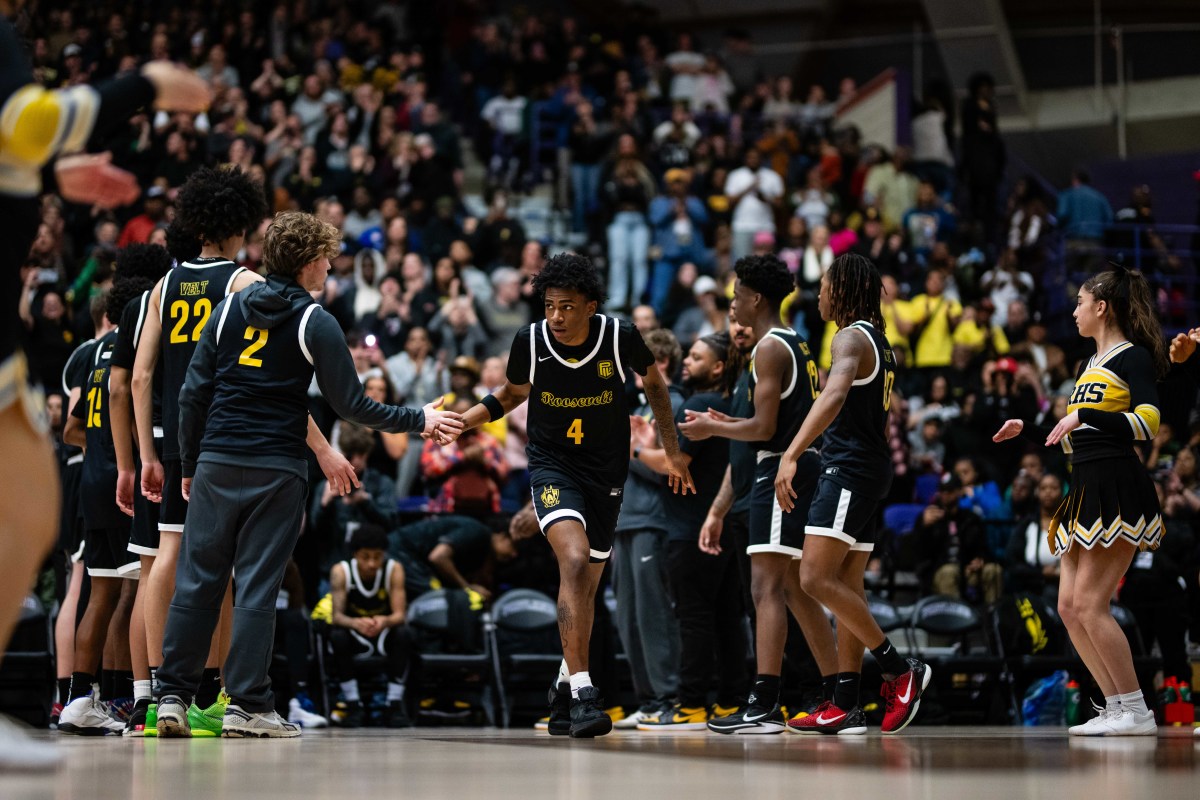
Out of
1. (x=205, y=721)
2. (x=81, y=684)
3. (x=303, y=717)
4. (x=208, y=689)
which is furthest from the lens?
(x=303, y=717)

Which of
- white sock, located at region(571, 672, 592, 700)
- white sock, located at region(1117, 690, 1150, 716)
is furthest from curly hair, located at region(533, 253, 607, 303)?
white sock, located at region(1117, 690, 1150, 716)

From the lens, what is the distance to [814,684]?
8336 millimetres

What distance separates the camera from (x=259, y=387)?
614 cm

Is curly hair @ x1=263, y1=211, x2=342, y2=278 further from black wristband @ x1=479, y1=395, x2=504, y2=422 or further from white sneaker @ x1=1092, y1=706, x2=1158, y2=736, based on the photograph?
white sneaker @ x1=1092, y1=706, x2=1158, y2=736

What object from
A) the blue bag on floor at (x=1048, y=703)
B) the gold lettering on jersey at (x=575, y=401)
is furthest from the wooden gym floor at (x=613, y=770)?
the blue bag on floor at (x=1048, y=703)

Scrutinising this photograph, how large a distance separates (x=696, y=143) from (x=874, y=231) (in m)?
3.03

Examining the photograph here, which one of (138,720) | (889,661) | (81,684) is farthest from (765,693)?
(81,684)

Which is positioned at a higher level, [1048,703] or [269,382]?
[269,382]

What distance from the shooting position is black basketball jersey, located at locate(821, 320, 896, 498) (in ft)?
22.9

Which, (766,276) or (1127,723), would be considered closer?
(1127,723)

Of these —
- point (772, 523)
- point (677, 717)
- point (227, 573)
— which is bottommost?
point (677, 717)

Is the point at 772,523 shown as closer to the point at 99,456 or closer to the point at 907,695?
the point at 907,695

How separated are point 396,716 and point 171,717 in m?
3.97

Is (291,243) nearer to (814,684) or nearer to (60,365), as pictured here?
(814,684)
